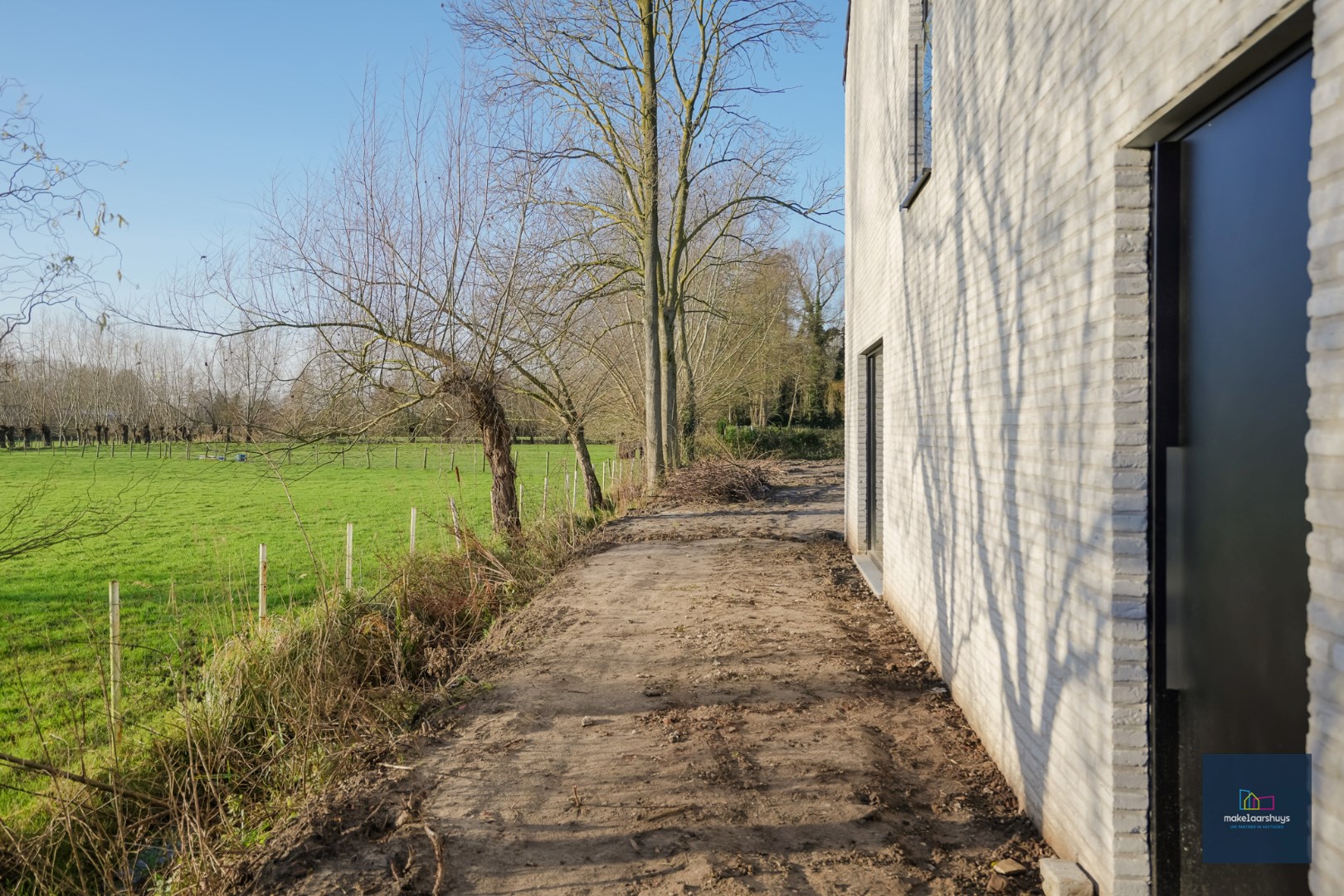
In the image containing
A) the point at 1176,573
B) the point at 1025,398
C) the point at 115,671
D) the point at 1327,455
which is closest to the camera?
the point at 1327,455

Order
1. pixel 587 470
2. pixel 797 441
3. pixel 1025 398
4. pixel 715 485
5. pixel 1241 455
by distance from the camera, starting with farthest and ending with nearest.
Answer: pixel 797 441 < pixel 587 470 < pixel 715 485 < pixel 1025 398 < pixel 1241 455

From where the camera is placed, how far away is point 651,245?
57.7 ft

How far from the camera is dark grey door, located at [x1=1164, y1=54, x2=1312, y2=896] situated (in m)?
2.01

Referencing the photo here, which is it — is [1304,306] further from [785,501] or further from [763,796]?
[785,501]

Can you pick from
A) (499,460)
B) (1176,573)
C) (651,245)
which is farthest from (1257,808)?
(651,245)

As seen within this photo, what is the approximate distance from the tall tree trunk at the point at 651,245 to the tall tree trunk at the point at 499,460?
5.46 meters

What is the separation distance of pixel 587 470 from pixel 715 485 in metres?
3.08

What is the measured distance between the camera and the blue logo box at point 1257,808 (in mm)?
2119

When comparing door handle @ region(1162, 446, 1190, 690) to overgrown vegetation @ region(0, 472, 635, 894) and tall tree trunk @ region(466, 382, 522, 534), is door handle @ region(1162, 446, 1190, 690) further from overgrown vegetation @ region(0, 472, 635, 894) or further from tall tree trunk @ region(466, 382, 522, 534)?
tall tree trunk @ region(466, 382, 522, 534)

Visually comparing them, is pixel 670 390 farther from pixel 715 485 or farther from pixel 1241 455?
pixel 1241 455

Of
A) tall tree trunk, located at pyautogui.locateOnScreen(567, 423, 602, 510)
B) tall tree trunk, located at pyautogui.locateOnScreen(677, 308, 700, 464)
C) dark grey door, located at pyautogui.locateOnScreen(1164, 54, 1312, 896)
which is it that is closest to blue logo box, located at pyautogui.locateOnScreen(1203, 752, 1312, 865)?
dark grey door, located at pyautogui.locateOnScreen(1164, 54, 1312, 896)

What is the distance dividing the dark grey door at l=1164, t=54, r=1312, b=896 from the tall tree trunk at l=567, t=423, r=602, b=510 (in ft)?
46.6

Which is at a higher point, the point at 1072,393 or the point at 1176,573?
the point at 1072,393

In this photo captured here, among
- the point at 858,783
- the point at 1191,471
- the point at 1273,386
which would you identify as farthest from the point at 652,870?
the point at 1273,386
